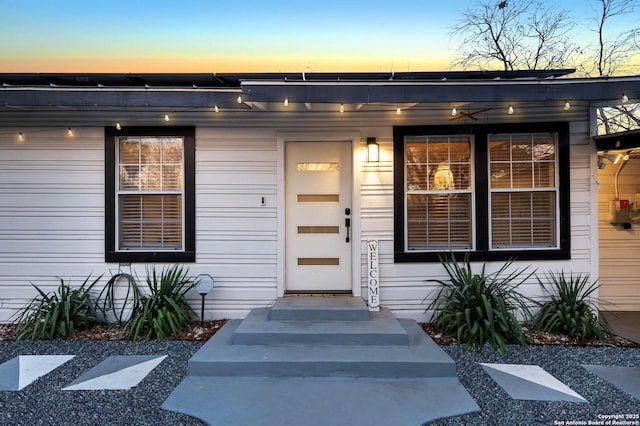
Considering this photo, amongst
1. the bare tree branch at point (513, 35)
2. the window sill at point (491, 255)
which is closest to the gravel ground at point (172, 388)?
the window sill at point (491, 255)

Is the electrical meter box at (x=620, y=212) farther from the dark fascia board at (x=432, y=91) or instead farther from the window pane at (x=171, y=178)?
the window pane at (x=171, y=178)

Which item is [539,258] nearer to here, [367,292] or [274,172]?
[367,292]

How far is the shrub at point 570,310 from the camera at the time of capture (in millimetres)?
4062

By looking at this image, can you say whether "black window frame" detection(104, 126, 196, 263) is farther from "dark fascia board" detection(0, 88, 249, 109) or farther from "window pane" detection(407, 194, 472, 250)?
"window pane" detection(407, 194, 472, 250)

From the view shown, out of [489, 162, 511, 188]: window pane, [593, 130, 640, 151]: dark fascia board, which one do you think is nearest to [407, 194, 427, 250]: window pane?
[489, 162, 511, 188]: window pane

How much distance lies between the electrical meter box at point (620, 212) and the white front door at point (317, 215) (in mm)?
4181

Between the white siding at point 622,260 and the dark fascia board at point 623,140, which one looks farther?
the white siding at point 622,260

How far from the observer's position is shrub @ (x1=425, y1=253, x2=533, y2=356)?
378 cm

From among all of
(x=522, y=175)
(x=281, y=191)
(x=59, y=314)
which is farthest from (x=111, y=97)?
(x=522, y=175)

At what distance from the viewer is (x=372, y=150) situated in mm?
4488

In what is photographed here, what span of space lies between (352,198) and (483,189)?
5.69ft

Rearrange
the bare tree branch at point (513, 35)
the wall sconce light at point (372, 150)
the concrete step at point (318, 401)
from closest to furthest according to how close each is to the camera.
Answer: the concrete step at point (318, 401) → the wall sconce light at point (372, 150) → the bare tree branch at point (513, 35)

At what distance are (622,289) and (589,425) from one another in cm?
416

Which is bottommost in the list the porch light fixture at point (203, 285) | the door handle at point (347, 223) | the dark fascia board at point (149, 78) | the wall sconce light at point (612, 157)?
the porch light fixture at point (203, 285)
